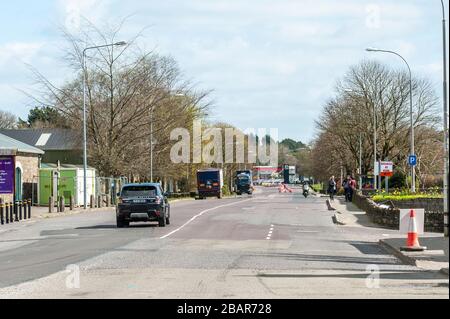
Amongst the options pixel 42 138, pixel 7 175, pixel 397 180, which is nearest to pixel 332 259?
pixel 7 175

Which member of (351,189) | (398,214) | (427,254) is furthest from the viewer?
(351,189)

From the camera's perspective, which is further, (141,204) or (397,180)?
(397,180)

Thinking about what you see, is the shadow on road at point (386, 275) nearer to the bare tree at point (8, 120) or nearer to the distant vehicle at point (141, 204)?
the distant vehicle at point (141, 204)

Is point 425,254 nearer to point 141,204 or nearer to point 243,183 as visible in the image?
point 141,204

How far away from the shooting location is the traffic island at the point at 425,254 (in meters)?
15.8

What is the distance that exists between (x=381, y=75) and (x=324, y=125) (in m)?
10.2

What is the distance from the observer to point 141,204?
27750 millimetres

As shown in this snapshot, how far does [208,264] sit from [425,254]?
17.4 ft

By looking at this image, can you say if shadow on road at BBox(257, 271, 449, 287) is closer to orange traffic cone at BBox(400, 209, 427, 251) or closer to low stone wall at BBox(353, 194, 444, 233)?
orange traffic cone at BBox(400, 209, 427, 251)

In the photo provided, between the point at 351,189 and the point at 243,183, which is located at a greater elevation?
the point at 351,189

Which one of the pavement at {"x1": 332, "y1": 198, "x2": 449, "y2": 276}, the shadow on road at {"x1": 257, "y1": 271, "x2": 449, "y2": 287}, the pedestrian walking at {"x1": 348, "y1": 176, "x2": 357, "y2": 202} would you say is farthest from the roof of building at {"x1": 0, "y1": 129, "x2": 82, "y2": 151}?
the shadow on road at {"x1": 257, "y1": 271, "x2": 449, "y2": 287}

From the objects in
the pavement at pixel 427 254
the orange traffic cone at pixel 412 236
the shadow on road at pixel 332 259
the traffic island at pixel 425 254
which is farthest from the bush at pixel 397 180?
the shadow on road at pixel 332 259

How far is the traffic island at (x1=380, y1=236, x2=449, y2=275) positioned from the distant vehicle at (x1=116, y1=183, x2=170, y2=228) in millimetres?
9225
